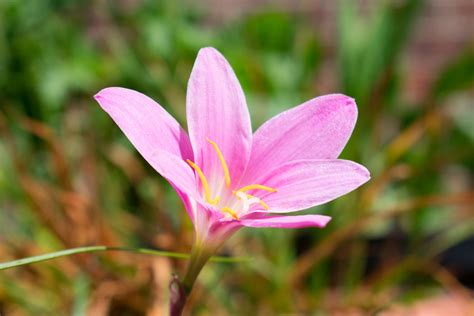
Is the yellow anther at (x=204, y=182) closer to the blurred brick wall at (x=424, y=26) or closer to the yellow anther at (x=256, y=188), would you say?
the yellow anther at (x=256, y=188)

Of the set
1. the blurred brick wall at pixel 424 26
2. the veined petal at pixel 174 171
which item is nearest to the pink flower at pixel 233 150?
the veined petal at pixel 174 171

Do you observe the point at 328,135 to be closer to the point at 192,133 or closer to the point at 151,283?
the point at 192,133

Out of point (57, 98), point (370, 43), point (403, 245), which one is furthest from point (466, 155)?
point (57, 98)

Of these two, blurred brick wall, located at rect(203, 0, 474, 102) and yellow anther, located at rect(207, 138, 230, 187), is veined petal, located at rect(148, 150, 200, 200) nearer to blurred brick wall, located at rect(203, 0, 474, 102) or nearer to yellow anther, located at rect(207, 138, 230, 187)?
yellow anther, located at rect(207, 138, 230, 187)

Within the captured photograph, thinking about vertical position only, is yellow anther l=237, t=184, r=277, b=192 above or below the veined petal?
below

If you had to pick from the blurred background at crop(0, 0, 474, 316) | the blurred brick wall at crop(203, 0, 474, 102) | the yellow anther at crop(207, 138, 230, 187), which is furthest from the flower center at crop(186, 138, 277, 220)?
the blurred brick wall at crop(203, 0, 474, 102)

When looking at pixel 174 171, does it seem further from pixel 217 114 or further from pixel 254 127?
pixel 254 127
